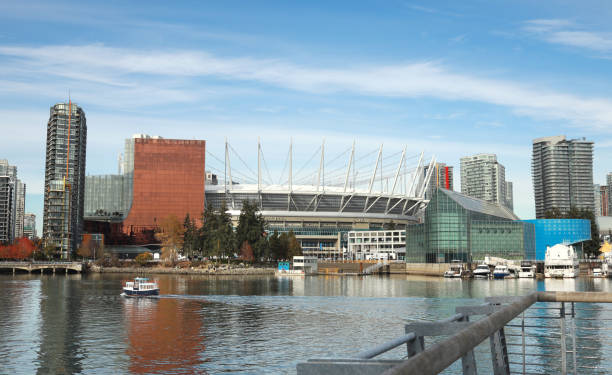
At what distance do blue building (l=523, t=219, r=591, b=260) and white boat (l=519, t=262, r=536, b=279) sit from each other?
25.5 m

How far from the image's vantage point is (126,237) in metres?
198

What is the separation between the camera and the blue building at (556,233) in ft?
516

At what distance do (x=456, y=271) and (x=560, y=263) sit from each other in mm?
20402

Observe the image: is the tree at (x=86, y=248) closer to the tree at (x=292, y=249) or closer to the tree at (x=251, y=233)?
the tree at (x=251, y=233)

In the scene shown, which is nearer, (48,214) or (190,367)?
(190,367)

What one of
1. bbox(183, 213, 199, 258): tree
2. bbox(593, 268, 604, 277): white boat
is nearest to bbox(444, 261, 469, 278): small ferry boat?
bbox(593, 268, 604, 277): white boat

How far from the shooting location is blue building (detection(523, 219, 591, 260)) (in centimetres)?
15738

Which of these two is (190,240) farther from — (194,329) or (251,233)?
(194,329)

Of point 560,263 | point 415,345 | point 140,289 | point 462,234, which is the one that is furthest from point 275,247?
point 415,345

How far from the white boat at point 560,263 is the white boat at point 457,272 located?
640 inches

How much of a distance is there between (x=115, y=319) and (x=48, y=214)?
469ft

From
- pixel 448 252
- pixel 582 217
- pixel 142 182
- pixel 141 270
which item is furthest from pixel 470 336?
pixel 142 182

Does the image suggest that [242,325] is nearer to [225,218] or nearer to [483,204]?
[225,218]

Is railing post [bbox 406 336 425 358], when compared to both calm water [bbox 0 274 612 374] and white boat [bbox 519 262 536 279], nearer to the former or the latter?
calm water [bbox 0 274 612 374]
